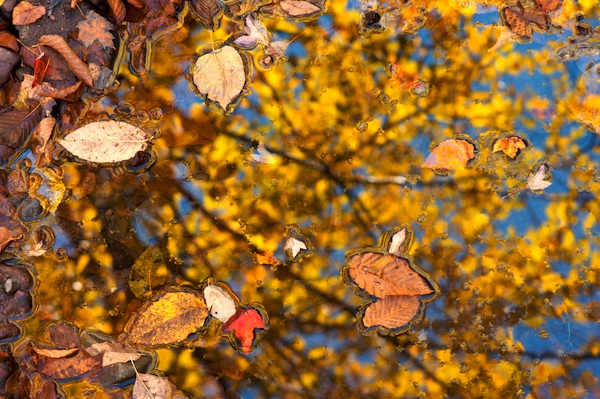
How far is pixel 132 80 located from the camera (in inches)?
66.5

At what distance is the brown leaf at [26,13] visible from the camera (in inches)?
64.7

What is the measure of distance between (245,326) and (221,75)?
0.93 m

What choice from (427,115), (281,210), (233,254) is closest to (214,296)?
(233,254)

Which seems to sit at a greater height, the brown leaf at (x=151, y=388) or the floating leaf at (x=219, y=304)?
the floating leaf at (x=219, y=304)

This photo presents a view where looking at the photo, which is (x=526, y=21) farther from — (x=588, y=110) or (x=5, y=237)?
(x=5, y=237)

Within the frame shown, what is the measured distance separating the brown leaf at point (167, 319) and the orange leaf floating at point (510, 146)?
122cm

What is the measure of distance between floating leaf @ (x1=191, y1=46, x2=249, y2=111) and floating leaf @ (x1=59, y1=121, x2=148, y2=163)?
0.29 m

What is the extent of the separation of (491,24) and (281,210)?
1073 mm

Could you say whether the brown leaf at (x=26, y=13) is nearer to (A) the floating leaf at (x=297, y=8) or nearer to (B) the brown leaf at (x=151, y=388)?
(A) the floating leaf at (x=297, y=8)

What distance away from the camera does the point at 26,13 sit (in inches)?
64.9

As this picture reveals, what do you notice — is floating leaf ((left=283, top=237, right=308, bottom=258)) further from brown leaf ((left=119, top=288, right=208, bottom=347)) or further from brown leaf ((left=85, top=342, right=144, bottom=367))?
brown leaf ((left=85, top=342, right=144, bottom=367))

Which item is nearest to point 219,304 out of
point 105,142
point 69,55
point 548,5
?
point 105,142

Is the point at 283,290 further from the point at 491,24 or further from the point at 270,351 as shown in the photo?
the point at 491,24

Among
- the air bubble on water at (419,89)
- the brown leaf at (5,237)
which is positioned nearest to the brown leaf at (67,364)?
the brown leaf at (5,237)
